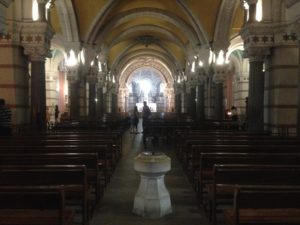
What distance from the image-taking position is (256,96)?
12.7 metres

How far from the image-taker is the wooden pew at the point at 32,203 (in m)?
3.31

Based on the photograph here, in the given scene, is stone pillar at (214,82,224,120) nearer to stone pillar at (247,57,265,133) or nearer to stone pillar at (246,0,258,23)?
stone pillar at (247,57,265,133)

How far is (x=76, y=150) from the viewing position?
6.95 m

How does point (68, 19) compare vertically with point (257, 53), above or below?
above

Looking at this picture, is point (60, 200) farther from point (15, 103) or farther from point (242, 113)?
point (242, 113)

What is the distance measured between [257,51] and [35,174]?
979cm

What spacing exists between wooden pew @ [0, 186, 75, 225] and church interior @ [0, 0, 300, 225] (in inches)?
0.4

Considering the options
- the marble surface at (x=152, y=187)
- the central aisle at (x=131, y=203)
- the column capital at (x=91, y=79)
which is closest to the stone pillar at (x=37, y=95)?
the central aisle at (x=131, y=203)

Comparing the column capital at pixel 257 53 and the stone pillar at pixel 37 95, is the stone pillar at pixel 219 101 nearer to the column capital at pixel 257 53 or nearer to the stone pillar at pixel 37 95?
the column capital at pixel 257 53

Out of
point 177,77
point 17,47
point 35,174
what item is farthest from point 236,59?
point 35,174

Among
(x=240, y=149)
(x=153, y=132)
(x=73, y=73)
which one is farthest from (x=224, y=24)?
(x=240, y=149)

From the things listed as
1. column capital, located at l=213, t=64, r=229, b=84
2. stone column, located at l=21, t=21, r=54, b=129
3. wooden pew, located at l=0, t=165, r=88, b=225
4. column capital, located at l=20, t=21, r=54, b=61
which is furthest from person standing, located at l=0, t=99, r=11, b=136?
column capital, located at l=213, t=64, r=229, b=84

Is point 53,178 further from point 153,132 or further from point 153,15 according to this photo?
point 153,15

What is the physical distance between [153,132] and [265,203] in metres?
13.2
